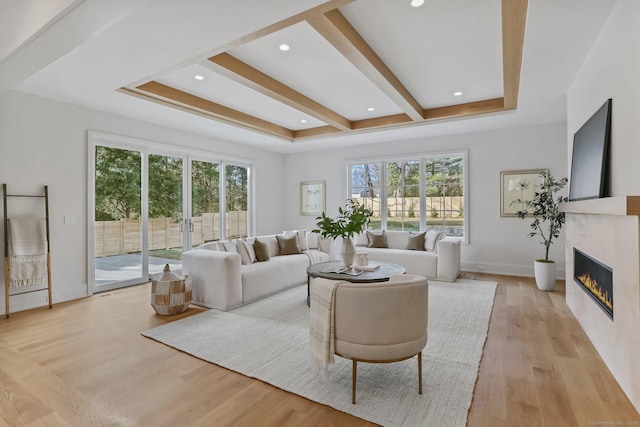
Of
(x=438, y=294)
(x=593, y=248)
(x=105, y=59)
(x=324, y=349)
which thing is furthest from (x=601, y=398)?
(x=105, y=59)

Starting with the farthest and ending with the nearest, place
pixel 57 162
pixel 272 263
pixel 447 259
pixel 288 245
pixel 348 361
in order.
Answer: pixel 288 245 → pixel 447 259 → pixel 272 263 → pixel 57 162 → pixel 348 361

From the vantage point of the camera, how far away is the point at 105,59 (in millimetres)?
2979

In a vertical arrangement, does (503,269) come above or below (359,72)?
below

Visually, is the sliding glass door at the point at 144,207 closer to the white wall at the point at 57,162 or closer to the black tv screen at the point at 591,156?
the white wall at the point at 57,162

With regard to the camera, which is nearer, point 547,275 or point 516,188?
point 547,275

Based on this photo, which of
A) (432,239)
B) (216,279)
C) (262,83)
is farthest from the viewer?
(432,239)

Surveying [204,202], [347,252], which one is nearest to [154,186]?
[204,202]

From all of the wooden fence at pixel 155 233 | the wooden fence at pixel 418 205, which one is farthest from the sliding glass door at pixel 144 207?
the wooden fence at pixel 418 205

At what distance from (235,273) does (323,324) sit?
6.77 ft

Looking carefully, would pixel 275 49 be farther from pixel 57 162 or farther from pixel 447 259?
pixel 447 259

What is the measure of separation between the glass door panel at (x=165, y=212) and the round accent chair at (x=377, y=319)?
4.32 m

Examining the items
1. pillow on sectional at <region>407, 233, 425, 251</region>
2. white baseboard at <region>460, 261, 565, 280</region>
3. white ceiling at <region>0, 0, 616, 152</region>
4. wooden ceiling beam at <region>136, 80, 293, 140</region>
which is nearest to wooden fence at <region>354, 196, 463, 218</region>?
pillow on sectional at <region>407, 233, 425, 251</region>

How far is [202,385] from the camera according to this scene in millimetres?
2264

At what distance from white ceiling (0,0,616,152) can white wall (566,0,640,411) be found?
242 millimetres
